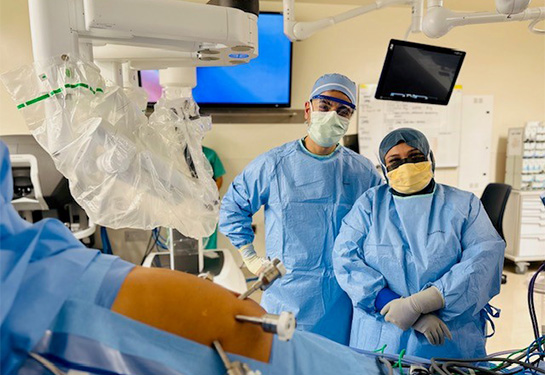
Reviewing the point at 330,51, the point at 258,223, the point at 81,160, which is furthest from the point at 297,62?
the point at 81,160

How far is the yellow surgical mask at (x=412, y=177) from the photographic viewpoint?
4.28ft

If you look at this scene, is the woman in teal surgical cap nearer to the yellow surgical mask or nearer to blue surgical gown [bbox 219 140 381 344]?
the yellow surgical mask

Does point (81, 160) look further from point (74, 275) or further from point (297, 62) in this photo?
point (297, 62)

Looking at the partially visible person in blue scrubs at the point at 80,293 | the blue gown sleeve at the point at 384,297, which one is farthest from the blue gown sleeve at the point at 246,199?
the partially visible person in blue scrubs at the point at 80,293

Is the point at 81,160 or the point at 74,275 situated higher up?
the point at 81,160

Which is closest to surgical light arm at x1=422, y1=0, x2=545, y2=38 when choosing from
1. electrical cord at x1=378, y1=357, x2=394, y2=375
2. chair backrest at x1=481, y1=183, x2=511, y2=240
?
electrical cord at x1=378, y1=357, x2=394, y2=375

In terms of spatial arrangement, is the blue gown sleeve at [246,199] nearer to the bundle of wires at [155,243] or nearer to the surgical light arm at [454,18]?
the surgical light arm at [454,18]

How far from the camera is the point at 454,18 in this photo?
1.27 meters

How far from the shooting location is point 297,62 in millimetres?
3410

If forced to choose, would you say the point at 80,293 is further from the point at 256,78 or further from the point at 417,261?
the point at 256,78

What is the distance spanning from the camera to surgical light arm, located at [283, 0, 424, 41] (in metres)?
1.40

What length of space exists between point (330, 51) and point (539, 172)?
2.18 m

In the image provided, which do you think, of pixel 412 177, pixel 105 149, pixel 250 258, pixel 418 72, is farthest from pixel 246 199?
pixel 418 72

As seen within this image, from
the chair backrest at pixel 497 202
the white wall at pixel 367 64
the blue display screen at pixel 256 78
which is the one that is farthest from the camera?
the blue display screen at pixel 256 78
